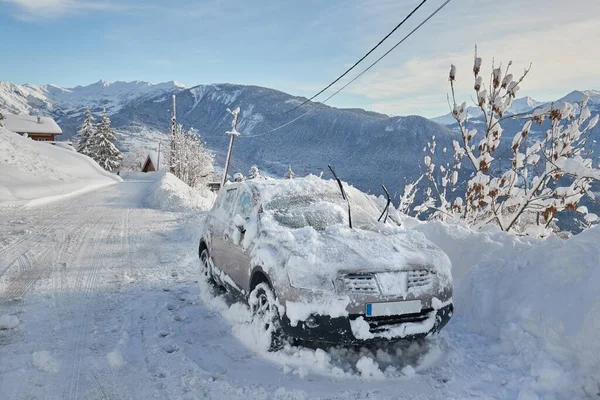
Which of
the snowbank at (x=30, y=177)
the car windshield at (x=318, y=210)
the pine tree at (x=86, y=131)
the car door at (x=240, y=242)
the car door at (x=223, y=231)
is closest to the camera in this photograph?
the car door at (x=240, y=242)

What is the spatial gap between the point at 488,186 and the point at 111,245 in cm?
813

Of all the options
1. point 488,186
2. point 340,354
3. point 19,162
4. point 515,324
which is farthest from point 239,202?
point 19,162

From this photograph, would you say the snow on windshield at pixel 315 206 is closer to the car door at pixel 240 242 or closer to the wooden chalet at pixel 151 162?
the car door at pixel 240 242

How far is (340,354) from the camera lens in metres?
4.10

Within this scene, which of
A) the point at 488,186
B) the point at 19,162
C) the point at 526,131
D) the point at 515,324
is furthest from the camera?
the point at 19,162

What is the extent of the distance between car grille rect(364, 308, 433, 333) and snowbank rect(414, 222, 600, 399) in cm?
94

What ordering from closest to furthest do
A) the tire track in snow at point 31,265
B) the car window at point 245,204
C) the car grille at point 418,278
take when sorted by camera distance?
the car grille at point 418,278 < the car window at point 245,204 < the tire track in snow at point 31,265

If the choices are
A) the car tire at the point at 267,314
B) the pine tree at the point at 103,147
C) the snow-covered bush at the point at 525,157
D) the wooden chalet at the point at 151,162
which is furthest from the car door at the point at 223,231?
the wooden chalet at the point at 151,162

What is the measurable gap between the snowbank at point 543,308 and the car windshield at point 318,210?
5.31 ft

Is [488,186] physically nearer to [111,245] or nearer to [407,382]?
[407,382]

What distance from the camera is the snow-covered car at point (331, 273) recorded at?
12.4ft

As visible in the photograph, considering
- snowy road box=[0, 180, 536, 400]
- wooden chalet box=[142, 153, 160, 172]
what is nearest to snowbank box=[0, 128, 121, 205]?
snowy road box=[0, 180, 536, 400]

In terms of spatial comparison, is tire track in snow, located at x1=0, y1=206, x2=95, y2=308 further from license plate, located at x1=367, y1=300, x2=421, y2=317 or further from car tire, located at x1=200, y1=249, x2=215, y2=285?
license plate, located at x1=367, y1=300, x2=421, y2=317

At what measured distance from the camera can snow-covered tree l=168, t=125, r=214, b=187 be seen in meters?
57.1
